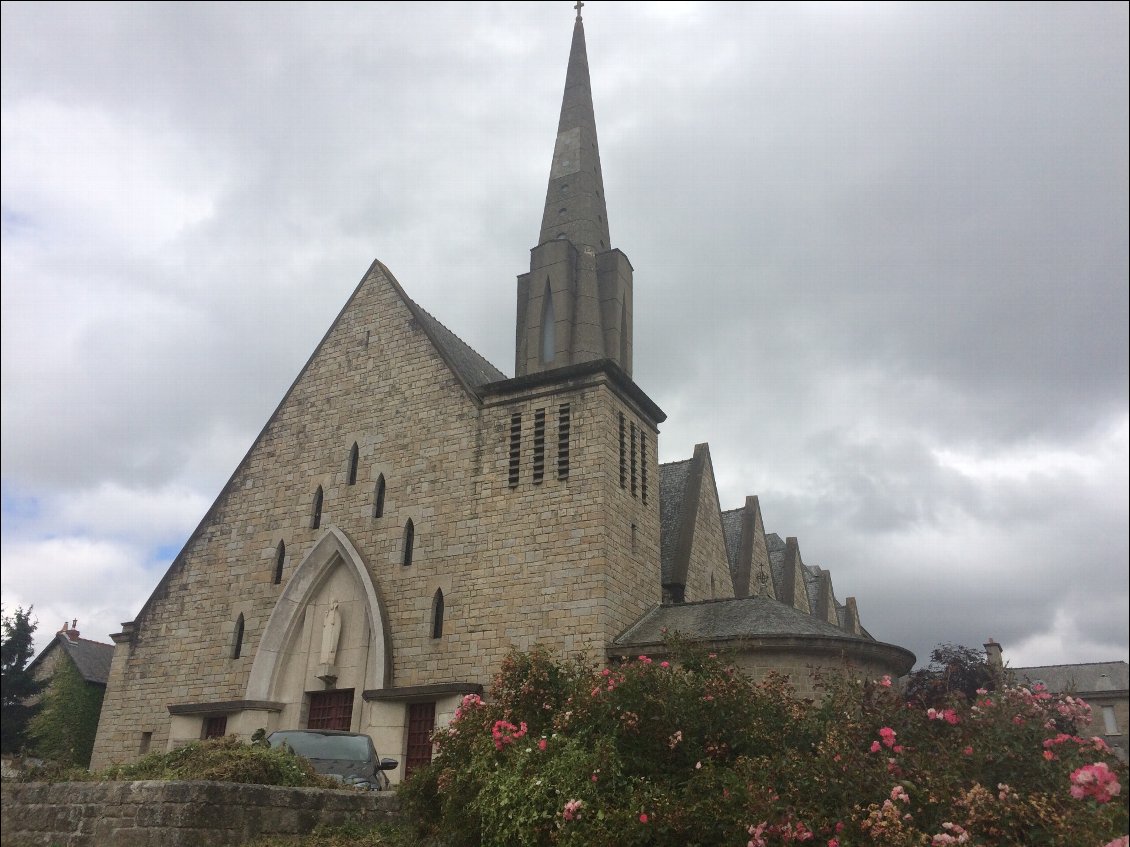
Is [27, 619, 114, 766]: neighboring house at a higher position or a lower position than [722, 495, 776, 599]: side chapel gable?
lower

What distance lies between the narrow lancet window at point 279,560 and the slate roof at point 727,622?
9221 mm

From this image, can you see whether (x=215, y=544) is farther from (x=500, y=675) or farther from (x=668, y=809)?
(x=668, y=809)

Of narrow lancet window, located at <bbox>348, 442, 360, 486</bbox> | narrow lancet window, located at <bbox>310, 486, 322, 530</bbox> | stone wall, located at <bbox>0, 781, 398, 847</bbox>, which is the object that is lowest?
stone wall, located at <bbox>0, 781, 398, 847</bbox>

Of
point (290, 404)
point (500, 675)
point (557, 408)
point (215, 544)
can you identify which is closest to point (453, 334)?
point (290, 404)

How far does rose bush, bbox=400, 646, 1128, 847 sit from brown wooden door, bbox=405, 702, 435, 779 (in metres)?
5.58

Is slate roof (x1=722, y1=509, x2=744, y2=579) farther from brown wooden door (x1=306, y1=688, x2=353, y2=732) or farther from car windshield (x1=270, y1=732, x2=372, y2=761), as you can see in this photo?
car windshield (x1=270, y1=732, x2=372, y2=761)

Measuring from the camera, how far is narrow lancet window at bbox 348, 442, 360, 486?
23109 mm

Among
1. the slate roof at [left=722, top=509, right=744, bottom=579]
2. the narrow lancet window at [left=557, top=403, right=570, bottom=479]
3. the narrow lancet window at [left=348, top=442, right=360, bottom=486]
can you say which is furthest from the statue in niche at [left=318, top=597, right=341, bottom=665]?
the slate roof at [left=722, top=509, right=744, bottom=579]

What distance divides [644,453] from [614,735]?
10.7 m

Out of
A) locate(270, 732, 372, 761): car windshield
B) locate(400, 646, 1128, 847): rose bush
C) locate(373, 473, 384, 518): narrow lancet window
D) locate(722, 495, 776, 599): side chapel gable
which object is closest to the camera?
locate(400, 646, 1128, 847): rose bush

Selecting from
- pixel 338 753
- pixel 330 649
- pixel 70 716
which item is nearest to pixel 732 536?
pixel 330 649

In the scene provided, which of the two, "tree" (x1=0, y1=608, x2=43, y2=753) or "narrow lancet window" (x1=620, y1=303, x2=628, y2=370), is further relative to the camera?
"narrow lancet window" (x1=620, y1=303, x2=628, y2=370)

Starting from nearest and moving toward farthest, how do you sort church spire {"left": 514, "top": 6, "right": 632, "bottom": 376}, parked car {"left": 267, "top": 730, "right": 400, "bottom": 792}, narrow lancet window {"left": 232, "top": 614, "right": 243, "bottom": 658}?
parked car {"left": 267, "top": 730, "right": 400, "bottom": 792} → narrow lancet window {"left": 232, "top": 614, "right": 243, "bottom": 658} → church spire {"left": 514, "top": 6, "right": 632, "bottom": 376}

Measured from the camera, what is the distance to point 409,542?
21.6 m
